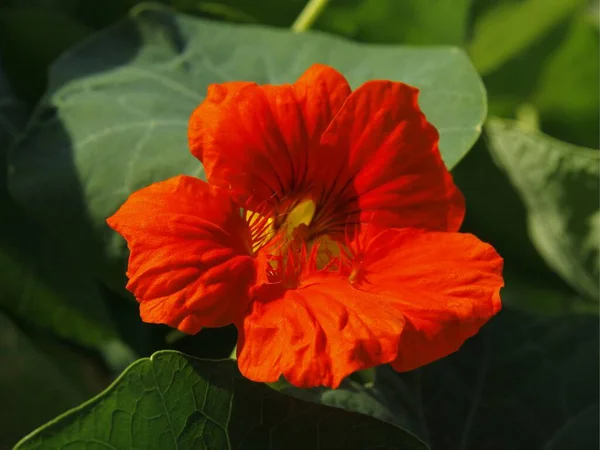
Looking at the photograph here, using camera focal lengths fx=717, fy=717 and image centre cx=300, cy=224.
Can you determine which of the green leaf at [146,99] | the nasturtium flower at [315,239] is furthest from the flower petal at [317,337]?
the green leaf at [146,99]

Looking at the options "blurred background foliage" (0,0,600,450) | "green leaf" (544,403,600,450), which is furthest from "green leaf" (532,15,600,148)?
"green leaf" (544,403,600,450)

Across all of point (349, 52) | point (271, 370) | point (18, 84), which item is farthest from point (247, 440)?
point (18, 84)

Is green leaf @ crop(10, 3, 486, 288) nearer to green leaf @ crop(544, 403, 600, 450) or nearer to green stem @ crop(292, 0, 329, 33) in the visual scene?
green stem @ crop(292, 0, 329, 33)

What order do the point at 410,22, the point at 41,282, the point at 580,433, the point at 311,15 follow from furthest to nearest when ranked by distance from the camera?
the point at 410,22, the point at 311,15, the point at 41,282, the point at 580,433

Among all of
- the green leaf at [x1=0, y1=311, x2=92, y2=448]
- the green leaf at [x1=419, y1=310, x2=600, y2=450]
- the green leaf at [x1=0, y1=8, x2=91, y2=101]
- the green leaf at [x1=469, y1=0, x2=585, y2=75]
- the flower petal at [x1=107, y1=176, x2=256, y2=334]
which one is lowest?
the green leaf at [x1=0, y1=311, x2=92, y2=448]

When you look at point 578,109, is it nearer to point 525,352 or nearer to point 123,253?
point 525,352

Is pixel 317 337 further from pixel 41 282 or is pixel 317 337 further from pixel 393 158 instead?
pixel 41 282

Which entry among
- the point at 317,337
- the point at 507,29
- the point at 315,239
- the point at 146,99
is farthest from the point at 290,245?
the point at 507,29
